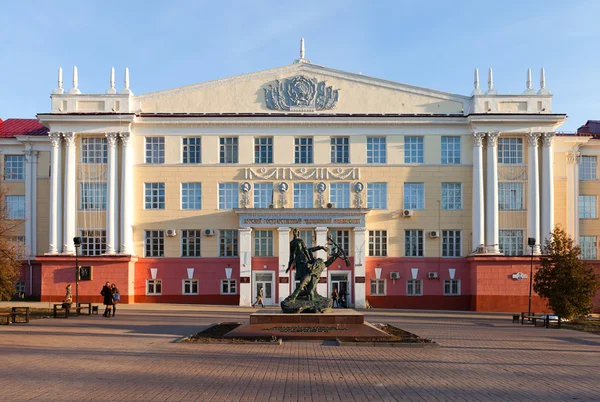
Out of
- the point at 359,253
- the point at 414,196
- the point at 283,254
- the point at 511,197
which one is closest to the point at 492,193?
the point at 511,197

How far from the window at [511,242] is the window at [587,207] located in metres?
5.42

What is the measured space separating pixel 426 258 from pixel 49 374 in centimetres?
3567

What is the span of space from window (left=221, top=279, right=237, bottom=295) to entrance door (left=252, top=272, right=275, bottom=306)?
1.48 m

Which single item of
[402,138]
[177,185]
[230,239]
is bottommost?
[230,239]

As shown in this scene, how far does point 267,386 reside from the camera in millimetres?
13617

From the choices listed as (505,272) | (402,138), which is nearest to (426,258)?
(505,272)

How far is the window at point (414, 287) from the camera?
1881 inches

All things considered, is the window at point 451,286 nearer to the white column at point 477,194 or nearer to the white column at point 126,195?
the white column at point 477,194

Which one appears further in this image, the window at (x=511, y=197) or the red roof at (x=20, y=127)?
the red roof at (x=20, y=127)

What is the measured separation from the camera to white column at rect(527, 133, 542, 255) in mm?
47188

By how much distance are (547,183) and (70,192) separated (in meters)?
31.4

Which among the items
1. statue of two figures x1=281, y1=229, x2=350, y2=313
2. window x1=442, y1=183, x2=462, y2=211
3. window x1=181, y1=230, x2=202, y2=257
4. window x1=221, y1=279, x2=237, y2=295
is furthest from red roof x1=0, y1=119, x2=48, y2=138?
statue of two figures x1=281, y1=229, x2=350, y2=313

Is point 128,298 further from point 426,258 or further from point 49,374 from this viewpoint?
point 49,374

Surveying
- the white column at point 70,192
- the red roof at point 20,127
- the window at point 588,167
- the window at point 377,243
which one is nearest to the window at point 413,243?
the window at point 377,243
